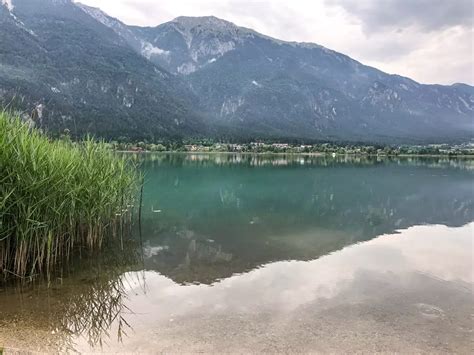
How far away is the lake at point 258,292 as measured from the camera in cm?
928

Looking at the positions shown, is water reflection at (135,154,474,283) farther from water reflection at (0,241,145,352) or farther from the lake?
water reflection at (0,241,145,352)

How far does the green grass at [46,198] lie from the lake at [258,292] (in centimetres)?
88

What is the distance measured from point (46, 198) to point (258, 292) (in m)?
6.45

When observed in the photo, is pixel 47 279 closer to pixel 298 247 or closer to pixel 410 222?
pixel 298 247

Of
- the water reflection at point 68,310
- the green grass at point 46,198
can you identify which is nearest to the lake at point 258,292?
the water reflection at point 68,310

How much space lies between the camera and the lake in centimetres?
928

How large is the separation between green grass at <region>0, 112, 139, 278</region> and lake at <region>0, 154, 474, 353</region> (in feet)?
2.89

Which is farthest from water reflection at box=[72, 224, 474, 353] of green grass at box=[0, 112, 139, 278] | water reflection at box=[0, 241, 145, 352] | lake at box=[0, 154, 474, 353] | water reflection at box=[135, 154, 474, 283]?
green grass at box=[0, 112, 139, 278]

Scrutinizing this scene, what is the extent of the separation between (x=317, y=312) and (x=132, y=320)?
464 centimetres

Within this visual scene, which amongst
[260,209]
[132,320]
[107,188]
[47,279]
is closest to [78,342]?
[132,320]

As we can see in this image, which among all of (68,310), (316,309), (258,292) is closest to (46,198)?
(68,310)

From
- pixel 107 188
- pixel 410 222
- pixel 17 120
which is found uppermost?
pixel 17 120

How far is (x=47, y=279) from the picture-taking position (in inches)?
484

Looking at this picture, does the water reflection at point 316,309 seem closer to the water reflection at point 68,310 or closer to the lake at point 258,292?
the lake at point 258,292
